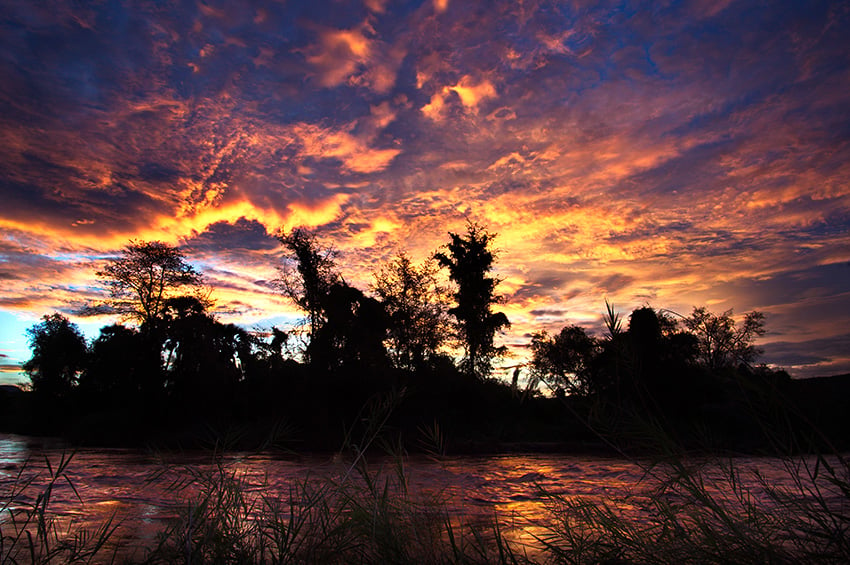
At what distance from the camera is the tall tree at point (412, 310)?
26.8m

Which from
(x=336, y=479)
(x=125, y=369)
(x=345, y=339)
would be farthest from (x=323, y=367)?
(x=336, y=479)

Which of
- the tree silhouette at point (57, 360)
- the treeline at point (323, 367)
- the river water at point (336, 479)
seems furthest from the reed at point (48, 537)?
the tree silhouette at point (57, 360)

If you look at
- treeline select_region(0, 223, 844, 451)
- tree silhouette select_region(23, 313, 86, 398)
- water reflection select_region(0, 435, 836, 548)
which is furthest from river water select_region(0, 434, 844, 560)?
tree silhouette select_region(23, 313, 86, 398)

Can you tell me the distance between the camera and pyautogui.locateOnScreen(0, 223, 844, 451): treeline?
68.6 ft

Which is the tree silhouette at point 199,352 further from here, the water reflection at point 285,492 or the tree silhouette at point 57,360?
the water reflection at point 285,492

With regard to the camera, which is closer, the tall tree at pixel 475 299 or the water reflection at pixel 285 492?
the water reflection at pixel 285 492

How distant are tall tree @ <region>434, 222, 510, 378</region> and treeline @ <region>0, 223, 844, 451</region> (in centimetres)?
7

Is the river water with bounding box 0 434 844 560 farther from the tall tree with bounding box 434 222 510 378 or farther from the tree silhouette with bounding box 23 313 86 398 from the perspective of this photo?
the tree silhouette with bounding box 23 313 86 398

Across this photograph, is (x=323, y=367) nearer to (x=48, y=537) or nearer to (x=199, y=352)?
(x=199, y=352)

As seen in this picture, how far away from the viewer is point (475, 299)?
2958 cm

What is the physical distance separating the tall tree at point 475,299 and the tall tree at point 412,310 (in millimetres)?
1055

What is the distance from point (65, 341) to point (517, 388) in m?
37.2

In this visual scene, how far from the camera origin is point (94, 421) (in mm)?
23422

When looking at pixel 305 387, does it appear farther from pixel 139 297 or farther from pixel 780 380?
pixel 780 380
